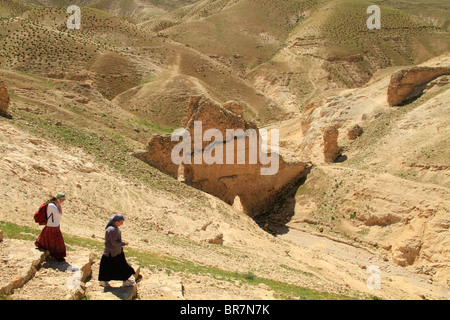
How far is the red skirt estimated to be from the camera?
26.8 ft

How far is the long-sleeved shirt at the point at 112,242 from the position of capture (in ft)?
25.5

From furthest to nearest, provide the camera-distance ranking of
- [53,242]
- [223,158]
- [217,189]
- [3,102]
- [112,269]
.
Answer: [217,189] < [223,158] < [3,102] < [53,242] < [112,269]

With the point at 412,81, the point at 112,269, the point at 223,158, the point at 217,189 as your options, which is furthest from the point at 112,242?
the point at 412,81

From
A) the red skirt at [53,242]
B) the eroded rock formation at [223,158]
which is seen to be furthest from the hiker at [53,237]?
the eroded rock formation at [223,158]

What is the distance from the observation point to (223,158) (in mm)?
23688

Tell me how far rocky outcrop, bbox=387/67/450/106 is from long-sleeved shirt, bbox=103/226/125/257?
30493mm

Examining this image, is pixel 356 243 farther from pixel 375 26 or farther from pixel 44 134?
pixel 375 26

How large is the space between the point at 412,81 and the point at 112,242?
3177 centimetres

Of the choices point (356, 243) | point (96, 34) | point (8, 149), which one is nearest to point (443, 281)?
point (356, 243)

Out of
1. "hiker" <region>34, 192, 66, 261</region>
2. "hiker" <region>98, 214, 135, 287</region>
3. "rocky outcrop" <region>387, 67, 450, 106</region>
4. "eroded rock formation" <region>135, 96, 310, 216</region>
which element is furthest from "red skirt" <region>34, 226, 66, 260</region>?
"rocky outcrop" <region>387, 67, 450, 106</region>

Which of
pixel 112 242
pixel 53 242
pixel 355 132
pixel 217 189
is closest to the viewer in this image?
pixel 112 242

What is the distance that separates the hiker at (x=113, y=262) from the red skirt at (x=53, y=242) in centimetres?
115

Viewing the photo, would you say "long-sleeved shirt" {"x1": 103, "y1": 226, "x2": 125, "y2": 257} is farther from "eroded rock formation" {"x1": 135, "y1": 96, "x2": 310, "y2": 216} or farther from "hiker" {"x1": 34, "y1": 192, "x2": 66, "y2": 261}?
"eroded rock formation" {"x1": 135, "y1": 96, "x2": 310, "y2": 216}

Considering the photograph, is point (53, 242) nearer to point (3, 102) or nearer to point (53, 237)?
point (53, 237)
